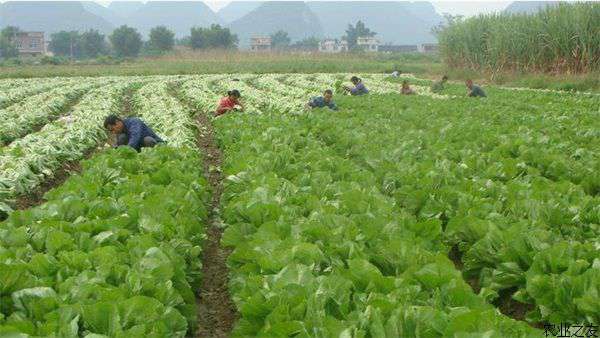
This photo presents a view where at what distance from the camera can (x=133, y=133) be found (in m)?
9.33

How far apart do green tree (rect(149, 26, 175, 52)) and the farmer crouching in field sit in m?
84.5

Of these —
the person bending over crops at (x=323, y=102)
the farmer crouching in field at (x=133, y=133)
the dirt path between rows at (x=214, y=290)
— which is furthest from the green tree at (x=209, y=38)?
the dirt path between rows at (x=214, y=290)

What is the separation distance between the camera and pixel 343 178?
21.5 ft

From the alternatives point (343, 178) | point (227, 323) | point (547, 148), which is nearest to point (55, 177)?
point (343, 178)

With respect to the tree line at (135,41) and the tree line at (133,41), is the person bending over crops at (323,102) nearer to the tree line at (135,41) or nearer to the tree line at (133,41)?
the tree line at (133,41)

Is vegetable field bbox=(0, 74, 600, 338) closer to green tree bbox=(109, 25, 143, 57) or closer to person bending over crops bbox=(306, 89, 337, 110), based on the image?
person bending over crops bbox=(306, 89, 337, 110)

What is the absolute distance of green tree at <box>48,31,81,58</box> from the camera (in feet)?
337

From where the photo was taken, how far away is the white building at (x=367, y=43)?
398ft

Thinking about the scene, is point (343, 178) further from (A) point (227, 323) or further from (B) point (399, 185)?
(A) point (227, 323)

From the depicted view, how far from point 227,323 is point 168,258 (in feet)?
3.13

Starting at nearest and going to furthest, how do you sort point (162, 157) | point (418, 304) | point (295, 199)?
point (418, 304) < point (295, 199) < point (162, 157)

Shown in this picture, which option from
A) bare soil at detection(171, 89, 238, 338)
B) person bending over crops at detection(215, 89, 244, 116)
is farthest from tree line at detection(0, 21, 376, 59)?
bare soil at detection(171, 89, 238, 338)

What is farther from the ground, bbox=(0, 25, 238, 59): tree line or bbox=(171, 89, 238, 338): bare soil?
bbox=(0, 25, 238, 59): tree line

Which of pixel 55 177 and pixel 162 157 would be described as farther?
pixel 55 177
